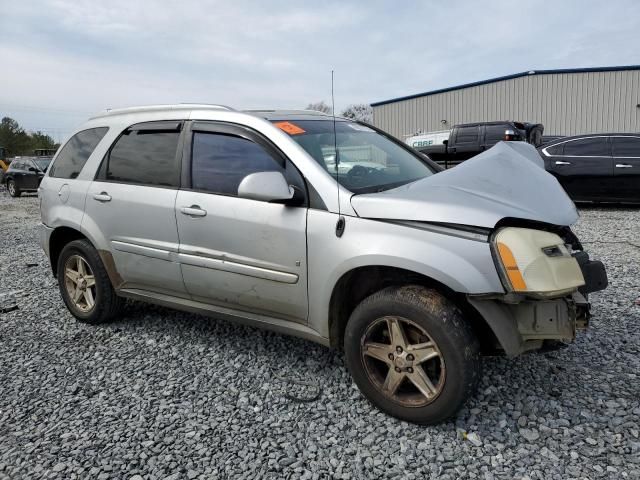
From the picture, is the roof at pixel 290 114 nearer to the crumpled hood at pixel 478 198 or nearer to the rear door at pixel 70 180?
the crumpled hood at pixel 478 198

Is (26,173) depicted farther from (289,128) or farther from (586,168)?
(289,128)

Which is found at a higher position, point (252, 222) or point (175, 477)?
point (252, 222)

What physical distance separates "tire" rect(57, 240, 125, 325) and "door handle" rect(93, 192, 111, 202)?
42 centimetres

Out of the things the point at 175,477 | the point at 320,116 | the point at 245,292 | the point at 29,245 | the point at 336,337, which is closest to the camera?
the point at 175,477

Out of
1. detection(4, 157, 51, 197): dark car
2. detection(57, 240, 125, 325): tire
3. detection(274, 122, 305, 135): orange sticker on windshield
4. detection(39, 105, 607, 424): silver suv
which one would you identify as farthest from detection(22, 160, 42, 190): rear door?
detection(274, 122, 305, 135): orange sticker on windshield

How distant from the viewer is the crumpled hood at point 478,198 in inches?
99.5

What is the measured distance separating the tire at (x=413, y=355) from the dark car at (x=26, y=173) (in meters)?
19.8

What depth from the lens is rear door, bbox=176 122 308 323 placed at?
3014mm

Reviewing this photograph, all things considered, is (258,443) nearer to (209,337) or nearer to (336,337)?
(336,337)

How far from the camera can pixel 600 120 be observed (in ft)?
83.2

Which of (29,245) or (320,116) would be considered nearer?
(320,116)

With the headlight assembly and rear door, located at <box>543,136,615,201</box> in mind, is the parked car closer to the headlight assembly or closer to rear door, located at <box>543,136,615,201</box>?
rear door, located at <box>543,136,615,201</box>

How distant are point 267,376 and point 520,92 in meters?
26.3

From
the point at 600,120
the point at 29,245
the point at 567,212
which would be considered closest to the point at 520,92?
the point at 600,120
